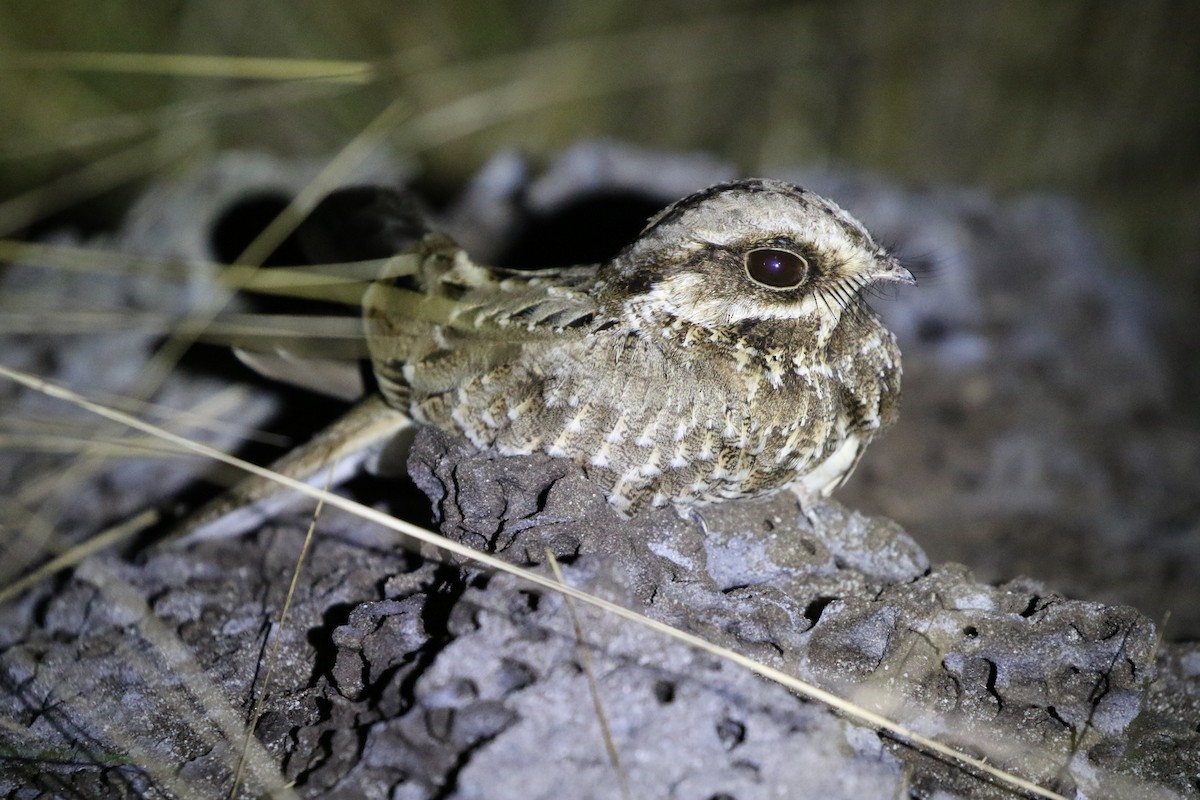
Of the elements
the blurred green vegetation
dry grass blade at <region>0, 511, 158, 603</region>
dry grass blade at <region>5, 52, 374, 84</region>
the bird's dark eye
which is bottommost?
dry grass blade at <region>0, 511, 158, 603</region>

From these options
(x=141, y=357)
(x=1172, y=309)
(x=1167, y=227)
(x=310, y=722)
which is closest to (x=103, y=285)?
(x=141, y=357)

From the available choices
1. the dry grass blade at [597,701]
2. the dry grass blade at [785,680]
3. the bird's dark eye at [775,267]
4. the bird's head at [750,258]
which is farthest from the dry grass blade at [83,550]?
the bird's dark eye at [775,267]

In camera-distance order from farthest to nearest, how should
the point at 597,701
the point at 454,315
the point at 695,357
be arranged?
the point at 454,315, the point at 695,357, the point at 597,701

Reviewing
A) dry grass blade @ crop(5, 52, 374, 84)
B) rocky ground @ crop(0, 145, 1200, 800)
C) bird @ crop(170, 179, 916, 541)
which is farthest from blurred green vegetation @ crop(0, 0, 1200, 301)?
bird @ crop(170, 179, 916, 541)

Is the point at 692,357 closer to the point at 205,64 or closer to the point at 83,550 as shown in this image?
the point at 83,550

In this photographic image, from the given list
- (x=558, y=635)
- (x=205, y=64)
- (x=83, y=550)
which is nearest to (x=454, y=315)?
(x=558, y=635)

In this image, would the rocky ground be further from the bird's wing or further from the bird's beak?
the bird's beak
